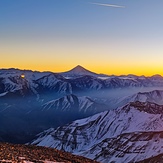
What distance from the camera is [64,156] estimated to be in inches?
1586

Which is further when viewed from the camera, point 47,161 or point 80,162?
point 80,162

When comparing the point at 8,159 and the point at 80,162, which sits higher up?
the point at 8,159

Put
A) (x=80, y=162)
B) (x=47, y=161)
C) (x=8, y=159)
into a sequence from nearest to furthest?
(x=8, y=159) < (x=47, y=161) < (x=80, y=162)

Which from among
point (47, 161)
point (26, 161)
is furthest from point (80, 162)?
point (26, 161)

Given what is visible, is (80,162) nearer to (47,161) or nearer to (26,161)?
(47,161)

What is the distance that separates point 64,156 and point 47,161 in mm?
5878

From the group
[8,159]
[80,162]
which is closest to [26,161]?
[8,159]

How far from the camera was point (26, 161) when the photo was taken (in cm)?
3177

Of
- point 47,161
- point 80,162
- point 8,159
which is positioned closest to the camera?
point 8,159

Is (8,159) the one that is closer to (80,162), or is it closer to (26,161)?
(26,161)

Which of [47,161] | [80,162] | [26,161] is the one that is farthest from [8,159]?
[80,162]

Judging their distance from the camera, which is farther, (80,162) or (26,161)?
(80,162)

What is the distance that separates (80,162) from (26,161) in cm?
847

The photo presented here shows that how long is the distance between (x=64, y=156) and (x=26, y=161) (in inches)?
361
